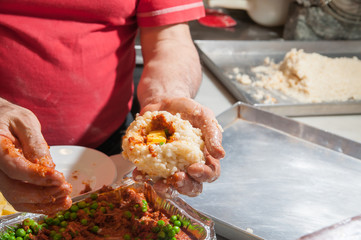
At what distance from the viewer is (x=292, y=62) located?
99.3 inches

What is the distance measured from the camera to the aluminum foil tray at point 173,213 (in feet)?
3.99

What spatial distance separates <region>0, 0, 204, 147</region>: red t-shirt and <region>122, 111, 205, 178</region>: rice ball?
480mm

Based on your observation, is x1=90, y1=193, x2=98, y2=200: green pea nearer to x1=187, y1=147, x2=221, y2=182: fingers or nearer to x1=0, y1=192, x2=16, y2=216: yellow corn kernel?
x1=0, y1=192, x2=16, y2=216: yellow corn kernel

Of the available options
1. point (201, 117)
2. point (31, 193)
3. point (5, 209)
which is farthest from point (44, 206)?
point (201, 117)

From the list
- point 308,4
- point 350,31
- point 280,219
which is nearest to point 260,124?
point 280,219

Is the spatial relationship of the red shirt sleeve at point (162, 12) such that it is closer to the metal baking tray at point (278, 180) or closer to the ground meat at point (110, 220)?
the metal baking tray at point (278, 180)

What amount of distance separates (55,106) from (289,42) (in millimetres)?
1993

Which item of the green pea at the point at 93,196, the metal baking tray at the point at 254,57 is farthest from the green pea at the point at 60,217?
the metal baking tray at the point at 254,57

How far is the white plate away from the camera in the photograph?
160 centimetres

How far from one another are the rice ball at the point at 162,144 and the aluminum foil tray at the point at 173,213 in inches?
7.5

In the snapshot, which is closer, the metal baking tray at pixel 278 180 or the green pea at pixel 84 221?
the green pea at pixel 84 221

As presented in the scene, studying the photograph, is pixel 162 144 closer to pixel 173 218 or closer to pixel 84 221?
pixel 173 218

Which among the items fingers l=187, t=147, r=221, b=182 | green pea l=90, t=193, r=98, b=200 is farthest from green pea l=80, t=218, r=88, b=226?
fingers l=187, t=147, r=221, b=182

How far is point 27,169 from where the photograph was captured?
3.19 feet
